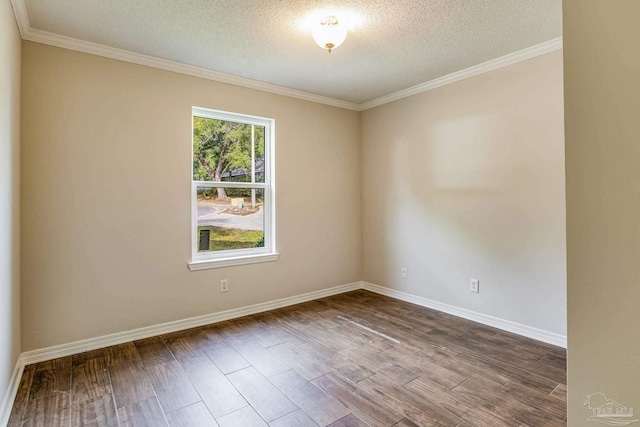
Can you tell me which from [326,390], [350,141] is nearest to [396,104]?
[350,141]

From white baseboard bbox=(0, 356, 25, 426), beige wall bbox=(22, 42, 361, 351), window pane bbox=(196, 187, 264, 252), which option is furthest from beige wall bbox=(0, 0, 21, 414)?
window pane bbox=(196, 187, 264, 252)

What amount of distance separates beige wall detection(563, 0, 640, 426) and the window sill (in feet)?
9.74

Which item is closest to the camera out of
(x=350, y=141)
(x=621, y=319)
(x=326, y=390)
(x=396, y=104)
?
(x=621, y=319)

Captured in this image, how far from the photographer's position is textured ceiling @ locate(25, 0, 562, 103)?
215cm

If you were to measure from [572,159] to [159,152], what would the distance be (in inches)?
119

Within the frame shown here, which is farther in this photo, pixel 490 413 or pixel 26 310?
pixel 26 310

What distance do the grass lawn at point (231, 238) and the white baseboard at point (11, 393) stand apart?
1.52 metres

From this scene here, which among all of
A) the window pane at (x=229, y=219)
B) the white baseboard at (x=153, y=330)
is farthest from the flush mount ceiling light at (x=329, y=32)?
the white baseboard at (x=153, y=330)

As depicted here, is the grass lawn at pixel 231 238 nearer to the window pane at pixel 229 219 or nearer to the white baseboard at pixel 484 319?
the window pane at pixel 229 219

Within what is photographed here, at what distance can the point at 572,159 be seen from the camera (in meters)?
0.82

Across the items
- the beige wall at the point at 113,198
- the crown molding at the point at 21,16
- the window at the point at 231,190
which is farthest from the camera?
the window at the point at 231,190

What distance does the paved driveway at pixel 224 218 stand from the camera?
3322mm

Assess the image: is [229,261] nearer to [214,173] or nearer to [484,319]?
[214,173]

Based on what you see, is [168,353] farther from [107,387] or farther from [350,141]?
[350,141]
